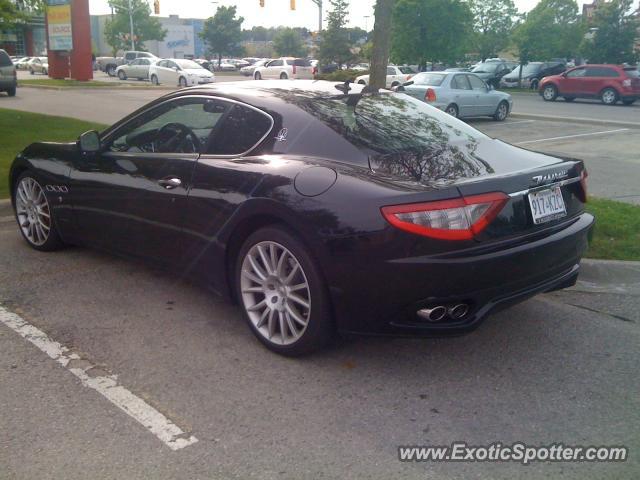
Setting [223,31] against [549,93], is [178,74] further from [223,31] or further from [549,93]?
[223,31]

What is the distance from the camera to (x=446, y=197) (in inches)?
136

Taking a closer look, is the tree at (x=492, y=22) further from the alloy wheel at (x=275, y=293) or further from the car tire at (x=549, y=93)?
the alloy wheel at (x=275, y=293)

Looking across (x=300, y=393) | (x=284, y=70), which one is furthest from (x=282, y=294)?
(x=284, y=70)

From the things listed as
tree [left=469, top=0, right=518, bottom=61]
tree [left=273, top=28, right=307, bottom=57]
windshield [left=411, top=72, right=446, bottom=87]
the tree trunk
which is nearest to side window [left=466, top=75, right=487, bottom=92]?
windshield [left=411, top=72, right=446, bottom=87]

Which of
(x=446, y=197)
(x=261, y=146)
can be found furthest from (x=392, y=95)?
(x=446, y=197)

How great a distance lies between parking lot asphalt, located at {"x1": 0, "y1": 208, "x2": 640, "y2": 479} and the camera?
3.00 meters

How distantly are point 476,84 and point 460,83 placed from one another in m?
0.63

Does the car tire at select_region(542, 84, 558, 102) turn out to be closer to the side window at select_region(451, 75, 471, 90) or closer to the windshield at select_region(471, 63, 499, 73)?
the windshield at select_region(471, 63, 499, 73)

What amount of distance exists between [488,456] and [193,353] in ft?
6.01

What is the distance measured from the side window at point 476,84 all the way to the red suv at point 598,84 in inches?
427

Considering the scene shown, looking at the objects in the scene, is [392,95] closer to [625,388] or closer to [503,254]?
[503,254]

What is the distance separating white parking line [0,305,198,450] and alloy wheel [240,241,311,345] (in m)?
0.88

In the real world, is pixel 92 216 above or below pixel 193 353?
above

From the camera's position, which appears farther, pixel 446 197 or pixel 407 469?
pixel 446 197
